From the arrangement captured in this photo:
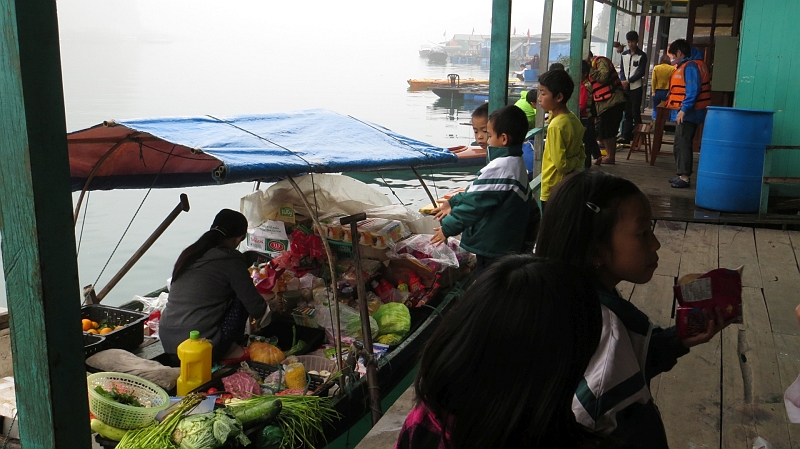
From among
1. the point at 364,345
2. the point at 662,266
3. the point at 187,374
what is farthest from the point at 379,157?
the point at 662,266

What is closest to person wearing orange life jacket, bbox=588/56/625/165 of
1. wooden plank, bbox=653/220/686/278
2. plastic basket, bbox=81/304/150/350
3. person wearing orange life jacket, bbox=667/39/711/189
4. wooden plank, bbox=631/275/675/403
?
person wearing orange life jacket, bbox=667/39/711/189

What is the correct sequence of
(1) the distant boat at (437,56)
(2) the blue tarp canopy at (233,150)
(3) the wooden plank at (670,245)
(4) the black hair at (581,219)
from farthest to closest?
(1) the distant boat at (437,56), (3) the wooden plank at (670,245), (2) the blue tarp canopy at (233,150), (4) the black hair at (581,219)

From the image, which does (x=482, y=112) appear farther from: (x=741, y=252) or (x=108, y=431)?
(x=108, y=431)

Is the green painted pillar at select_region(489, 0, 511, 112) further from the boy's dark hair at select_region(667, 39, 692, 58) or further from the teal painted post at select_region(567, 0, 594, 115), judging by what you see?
the boy's dark hair at select_region(667, 39, 692, 58)

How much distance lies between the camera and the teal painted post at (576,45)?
7488mm

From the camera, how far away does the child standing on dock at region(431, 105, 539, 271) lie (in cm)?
438

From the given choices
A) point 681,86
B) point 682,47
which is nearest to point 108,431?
point 682,47

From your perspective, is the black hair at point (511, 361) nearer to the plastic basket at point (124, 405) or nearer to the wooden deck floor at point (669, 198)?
the plastic basket at point (124, 405)

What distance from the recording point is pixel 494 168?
4.37 m

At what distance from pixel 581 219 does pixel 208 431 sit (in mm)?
2182

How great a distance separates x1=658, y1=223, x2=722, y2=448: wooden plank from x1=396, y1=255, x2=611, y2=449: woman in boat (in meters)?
2.10

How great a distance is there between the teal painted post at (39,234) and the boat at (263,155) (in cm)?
147

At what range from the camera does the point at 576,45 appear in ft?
25.1

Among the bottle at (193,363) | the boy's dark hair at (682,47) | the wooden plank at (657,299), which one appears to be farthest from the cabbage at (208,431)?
the boy's dark hair at (682,47)
